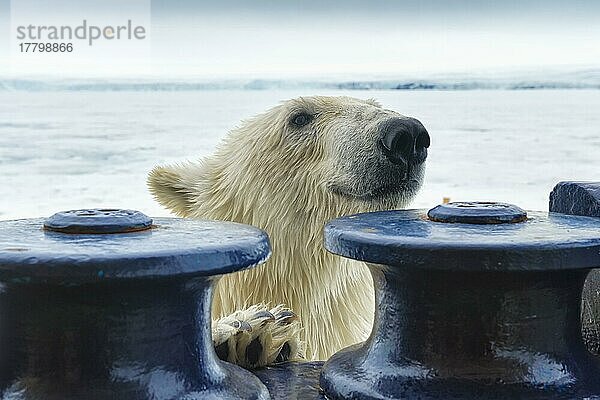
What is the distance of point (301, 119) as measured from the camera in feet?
4.63

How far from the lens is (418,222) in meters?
0.69

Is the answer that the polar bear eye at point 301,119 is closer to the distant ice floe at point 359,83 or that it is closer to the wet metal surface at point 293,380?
the wet metal surface at point 293,380

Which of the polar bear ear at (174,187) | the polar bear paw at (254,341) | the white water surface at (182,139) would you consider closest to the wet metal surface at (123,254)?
the polar bear paw at (254,341)

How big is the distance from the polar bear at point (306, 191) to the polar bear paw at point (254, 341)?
0.33 meters

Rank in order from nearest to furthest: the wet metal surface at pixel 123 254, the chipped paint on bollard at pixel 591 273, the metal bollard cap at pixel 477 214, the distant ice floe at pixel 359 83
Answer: the wet metal surface at pixel 123 254 → the metal bollard cap at pixel 477 214 → the chipped paint on bollard at pixel 591 273 → the distant ice floe at pixel 359 83

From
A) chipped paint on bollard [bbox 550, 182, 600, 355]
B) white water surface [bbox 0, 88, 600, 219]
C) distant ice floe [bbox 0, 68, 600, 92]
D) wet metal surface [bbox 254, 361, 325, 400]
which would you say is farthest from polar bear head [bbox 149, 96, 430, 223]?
white water surface [bbox 0, 88, 600, 219]

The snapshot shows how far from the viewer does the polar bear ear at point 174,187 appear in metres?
1.48

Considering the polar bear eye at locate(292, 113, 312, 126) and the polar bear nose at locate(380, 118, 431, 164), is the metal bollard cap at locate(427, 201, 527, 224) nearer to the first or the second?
the polar bear nose at locate(380, 118, 431, 164)

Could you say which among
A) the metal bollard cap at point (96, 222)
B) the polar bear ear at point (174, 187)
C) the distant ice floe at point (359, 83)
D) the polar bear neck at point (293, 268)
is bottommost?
the polar bear neck at point (293, 268)

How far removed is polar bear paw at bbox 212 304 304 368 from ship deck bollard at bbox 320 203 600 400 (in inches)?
8.2

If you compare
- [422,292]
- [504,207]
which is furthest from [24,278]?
[504,207]

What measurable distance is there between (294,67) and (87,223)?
6.14 feet

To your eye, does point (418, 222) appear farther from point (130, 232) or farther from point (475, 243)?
point (130, 232)

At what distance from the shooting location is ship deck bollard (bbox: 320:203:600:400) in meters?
0.59
